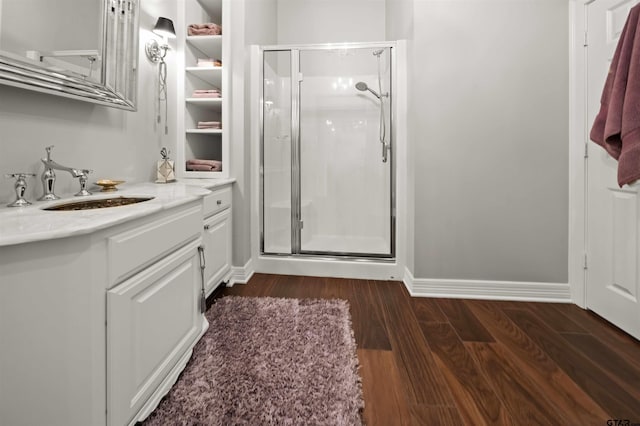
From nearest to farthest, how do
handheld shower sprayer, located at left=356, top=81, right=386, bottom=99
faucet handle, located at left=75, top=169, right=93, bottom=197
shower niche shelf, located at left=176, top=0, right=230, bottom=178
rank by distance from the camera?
faucet handle, located at left=75, top=169, right=93, bottom=197, shower niche shelf, located at left=176, top=0, right=230, bottom=178, handheld shower sprayer, located at left=356, top=81, right=386, bottom=99

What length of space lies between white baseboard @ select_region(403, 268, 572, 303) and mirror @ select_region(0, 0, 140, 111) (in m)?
2.21

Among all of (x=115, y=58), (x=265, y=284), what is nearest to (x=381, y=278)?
(x=265, y=284)

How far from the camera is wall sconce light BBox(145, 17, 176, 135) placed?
204 cm

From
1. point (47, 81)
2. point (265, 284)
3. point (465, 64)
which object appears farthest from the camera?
point (265, 284)

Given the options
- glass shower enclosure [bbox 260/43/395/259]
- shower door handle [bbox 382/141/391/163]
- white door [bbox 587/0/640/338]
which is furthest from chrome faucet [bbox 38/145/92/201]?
white door [bbox 587/0/640/338]

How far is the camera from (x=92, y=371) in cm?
86

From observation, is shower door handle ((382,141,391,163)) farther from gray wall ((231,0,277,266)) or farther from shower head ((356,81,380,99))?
gray wall ((231,0,277,266))

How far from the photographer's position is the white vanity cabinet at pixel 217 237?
204 centimetres

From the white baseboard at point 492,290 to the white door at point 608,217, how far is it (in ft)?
0.61

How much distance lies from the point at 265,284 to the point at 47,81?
1.79m

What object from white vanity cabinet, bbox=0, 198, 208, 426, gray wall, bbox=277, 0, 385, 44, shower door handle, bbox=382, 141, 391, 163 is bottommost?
white vanity cabinet, bbox=0, 198, 208, 426

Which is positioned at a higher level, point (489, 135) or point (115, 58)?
point (115, 58)

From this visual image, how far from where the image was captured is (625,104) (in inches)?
64.4

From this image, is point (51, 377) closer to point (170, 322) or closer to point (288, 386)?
point (170, 322)
